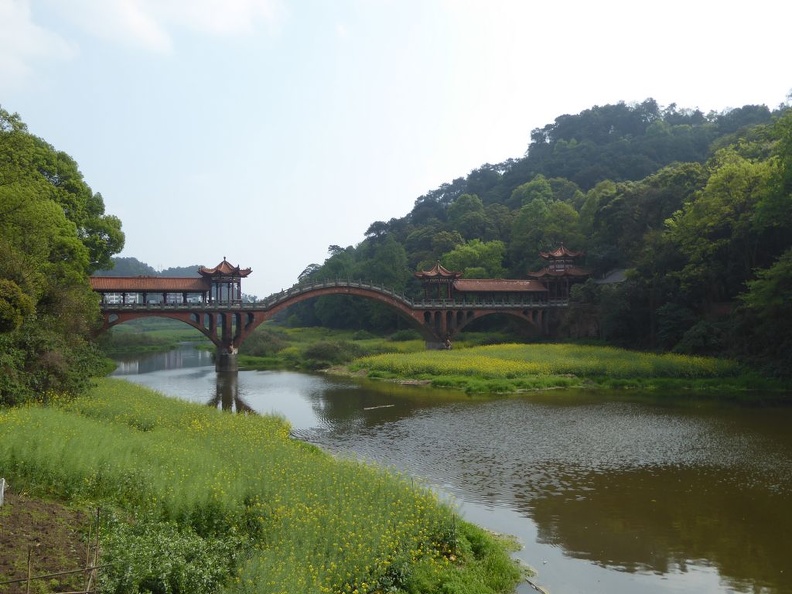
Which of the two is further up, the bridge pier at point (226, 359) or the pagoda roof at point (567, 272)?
the pagoda roof at point (567, 272)

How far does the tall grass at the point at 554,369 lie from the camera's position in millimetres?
37281

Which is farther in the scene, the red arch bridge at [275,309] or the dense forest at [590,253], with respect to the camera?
the red arch bridge at [275,309]

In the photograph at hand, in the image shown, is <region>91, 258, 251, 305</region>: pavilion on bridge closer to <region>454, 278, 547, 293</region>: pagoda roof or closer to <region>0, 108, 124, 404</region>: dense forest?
<region>0, 108, 124, 404</region>: dense forest

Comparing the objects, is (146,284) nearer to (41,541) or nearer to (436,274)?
(436,274)

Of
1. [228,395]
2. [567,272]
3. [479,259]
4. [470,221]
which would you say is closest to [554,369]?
[228,395]

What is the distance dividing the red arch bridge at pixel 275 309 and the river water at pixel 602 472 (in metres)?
12.8

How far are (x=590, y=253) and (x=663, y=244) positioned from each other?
1419 cm

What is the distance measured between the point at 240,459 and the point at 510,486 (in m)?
7.21

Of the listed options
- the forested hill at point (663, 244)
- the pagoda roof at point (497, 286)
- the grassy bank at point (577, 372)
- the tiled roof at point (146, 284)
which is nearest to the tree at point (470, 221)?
the forested hill at point (663, 244)

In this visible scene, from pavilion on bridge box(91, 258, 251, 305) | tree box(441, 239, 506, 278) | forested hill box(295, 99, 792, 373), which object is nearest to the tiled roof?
pavilion on bridge box(91, 258, 251, 305)

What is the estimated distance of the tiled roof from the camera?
45219mm

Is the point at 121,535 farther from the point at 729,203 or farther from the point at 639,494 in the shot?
the point at 729,203

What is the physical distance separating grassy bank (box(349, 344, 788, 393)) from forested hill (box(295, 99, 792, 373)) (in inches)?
103

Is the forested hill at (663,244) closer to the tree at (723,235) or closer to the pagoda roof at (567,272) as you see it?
the tree at (723,235)
